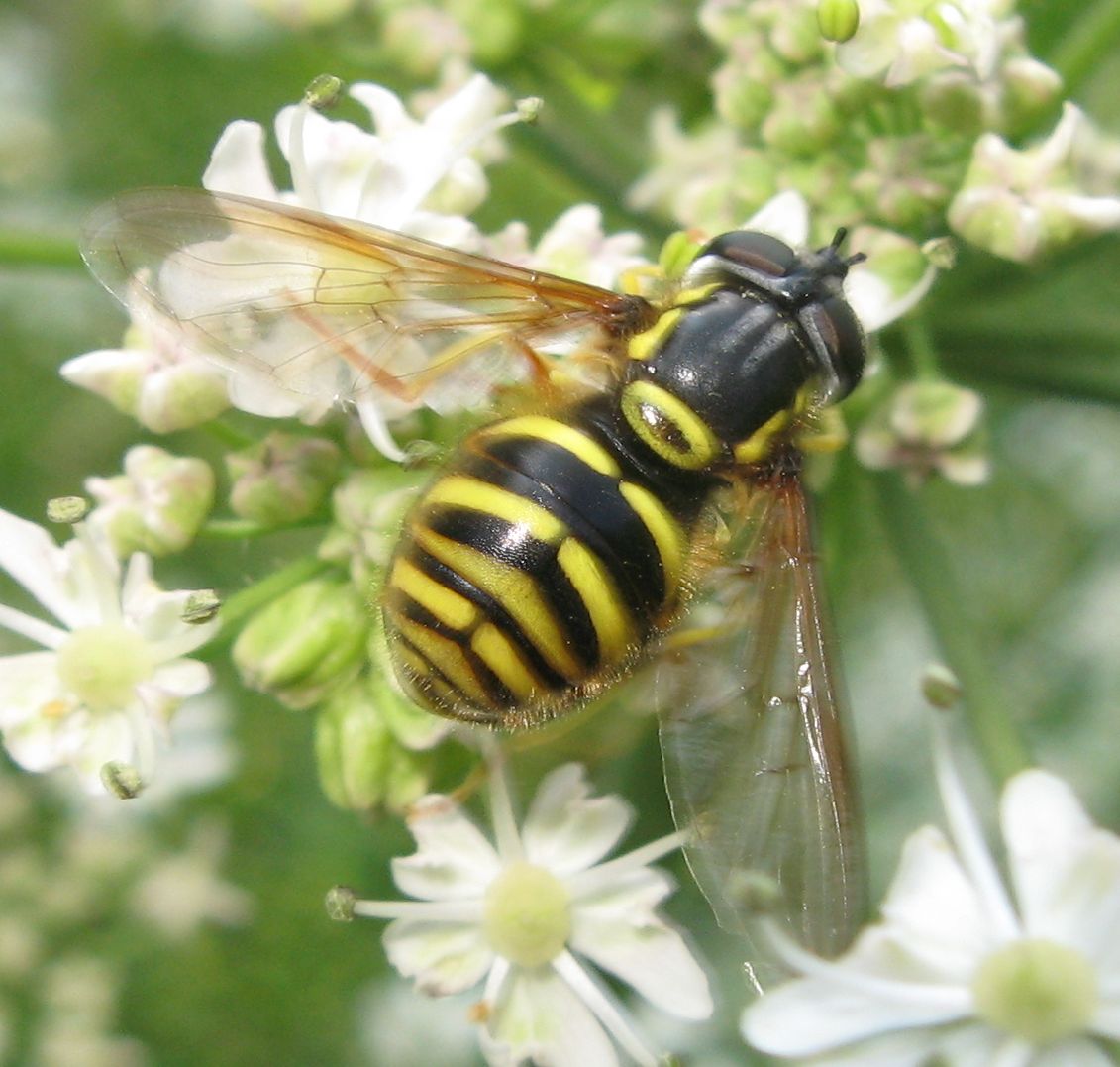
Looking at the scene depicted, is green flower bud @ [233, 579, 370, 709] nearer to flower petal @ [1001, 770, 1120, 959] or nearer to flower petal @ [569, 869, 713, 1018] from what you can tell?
flower petal @ [569, 869, 713, 1018]

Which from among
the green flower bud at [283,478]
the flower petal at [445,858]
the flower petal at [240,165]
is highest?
the flower petal at [240,165]

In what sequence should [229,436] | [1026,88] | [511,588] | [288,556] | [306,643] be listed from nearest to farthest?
[511,588], [306,643], [229,436], [1026,88], [288,556]

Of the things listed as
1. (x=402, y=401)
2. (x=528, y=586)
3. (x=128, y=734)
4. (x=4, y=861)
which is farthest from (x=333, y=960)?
(x=528, y=586)

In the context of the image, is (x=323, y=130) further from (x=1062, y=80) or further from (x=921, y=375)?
(x=1062, y=80)

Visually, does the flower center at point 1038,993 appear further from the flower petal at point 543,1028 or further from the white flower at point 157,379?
the white flower at point 157,379

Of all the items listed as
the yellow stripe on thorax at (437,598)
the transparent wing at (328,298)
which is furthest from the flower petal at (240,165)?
the yellow stripe on thorax at (437,598)

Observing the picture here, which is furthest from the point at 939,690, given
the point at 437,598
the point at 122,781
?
the point at 122,781

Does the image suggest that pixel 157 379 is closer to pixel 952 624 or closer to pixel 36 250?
pixel 36 250
